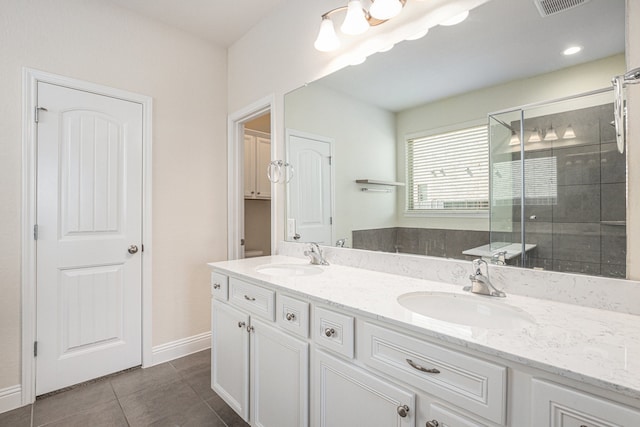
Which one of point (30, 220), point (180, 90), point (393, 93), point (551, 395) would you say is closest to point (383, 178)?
point (393, 93)

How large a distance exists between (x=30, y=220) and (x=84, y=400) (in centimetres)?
117

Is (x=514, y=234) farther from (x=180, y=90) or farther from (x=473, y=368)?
(x=180, y=90)

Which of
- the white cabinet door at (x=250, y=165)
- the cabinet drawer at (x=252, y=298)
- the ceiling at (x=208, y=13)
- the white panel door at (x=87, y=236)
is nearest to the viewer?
the cabinet drawer at (x=252, y=298)

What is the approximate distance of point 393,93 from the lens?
161cm

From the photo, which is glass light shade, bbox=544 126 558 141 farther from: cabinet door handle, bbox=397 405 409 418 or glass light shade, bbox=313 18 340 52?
glass light shade, bbox=313 18 340 52

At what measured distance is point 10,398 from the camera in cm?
186

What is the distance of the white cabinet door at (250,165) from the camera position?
11.2 ft

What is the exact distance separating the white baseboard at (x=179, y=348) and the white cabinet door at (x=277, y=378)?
4.18 feet

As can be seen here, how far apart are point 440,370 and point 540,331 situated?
29 cm

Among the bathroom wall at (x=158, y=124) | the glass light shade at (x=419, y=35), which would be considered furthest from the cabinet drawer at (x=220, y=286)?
the glass light shade at (x=419, y=35)

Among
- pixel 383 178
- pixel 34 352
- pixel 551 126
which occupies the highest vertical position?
pixel 551 126

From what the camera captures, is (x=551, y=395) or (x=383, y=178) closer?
(x=551, y=395)

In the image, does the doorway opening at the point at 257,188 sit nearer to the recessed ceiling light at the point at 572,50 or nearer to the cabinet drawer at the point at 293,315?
the cabinet drawer at the point at 293,315

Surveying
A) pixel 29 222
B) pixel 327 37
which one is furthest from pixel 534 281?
pixel 29 222
